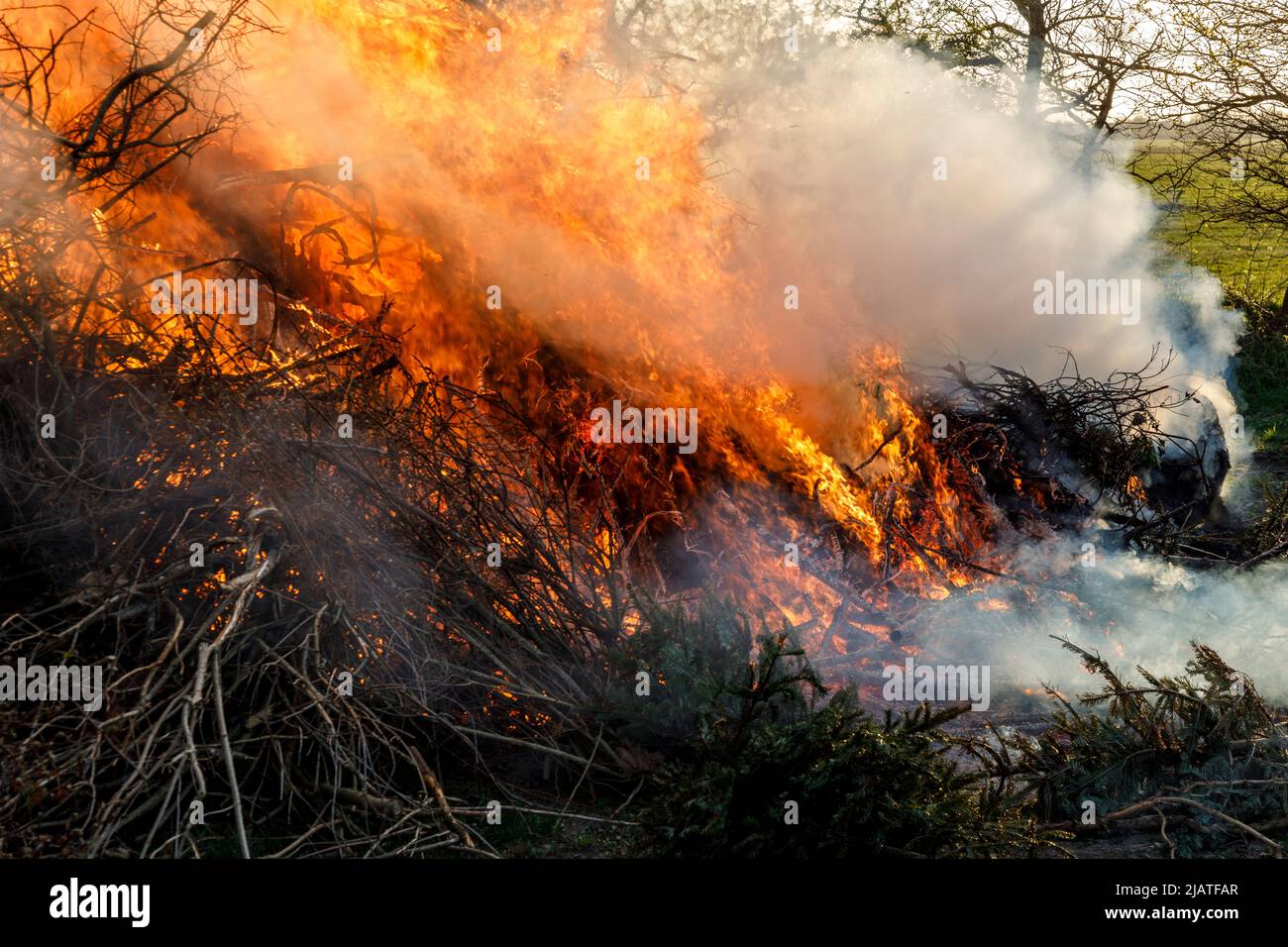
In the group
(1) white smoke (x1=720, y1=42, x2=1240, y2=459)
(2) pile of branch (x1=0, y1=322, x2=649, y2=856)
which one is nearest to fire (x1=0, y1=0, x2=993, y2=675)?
(1) white smoke (x1=720, y1=42, x2=1240, y2=459)

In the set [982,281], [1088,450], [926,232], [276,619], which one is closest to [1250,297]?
[982,281]

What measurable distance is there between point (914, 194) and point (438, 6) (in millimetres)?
4984

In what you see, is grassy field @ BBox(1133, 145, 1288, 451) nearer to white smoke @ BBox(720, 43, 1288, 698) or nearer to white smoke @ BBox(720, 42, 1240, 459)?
white smoke @ BBox(720, 42, 1240, 459)

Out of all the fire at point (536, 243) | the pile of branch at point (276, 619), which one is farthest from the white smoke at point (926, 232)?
the pile of branch at point (276, 619)

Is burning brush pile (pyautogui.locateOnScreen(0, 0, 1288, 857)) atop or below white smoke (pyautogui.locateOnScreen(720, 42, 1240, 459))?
below

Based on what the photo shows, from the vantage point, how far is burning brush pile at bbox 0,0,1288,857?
5.11 m

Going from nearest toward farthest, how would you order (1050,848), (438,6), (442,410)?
(1050,848) < (442,410) < (438,6)

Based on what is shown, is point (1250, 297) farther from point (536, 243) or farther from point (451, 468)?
point (451, 468)

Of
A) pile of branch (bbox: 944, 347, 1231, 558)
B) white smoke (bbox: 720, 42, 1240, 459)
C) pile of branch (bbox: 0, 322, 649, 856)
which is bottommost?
pile of branch (bbox: 0, 322, 649, 856)

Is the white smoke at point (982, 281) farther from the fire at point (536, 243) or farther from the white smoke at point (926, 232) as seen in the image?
the fire at point (536, 243)

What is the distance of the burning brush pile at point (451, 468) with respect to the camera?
5113 mm
